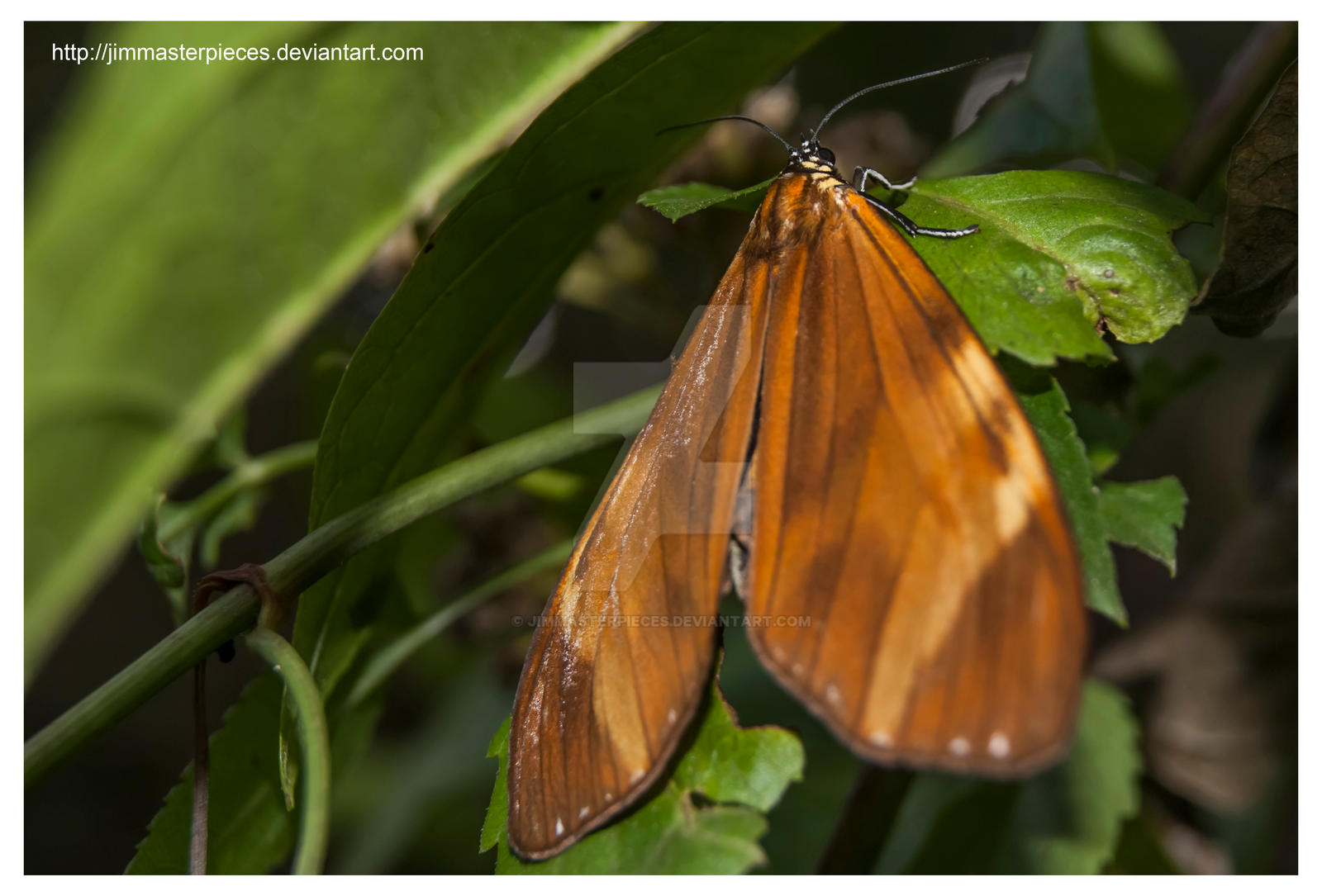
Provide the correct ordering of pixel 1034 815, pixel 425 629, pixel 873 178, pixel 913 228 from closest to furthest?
pixel 913 228 → pixel 873 178 → pixel 425 629 → pixel 1034 815

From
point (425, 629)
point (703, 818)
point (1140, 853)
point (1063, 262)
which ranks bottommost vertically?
point (1140, 853)

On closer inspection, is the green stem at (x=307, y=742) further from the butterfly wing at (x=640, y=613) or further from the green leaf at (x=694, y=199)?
the green leaf at (x=694, y=199)

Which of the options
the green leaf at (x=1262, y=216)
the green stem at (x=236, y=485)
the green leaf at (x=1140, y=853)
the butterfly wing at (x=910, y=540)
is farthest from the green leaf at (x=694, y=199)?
the green leaf at (x=1140, y=853)

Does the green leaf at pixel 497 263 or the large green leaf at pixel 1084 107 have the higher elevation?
the large green leaf at pixel 1084 107

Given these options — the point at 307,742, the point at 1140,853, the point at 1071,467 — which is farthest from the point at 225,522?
the point at 1140,853

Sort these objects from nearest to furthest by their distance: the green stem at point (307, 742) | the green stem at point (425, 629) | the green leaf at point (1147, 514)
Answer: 1. the green stem at point (307, 742)
2. the green leaf at point (1147, 514)
3. the green stem at point (425, 629)

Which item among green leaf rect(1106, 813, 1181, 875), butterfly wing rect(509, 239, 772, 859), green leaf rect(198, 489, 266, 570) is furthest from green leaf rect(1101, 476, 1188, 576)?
green leaf rect(198, 489, 266, 570)

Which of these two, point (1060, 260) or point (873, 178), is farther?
point (873, 178)

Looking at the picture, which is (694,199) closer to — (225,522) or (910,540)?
(910,540)
